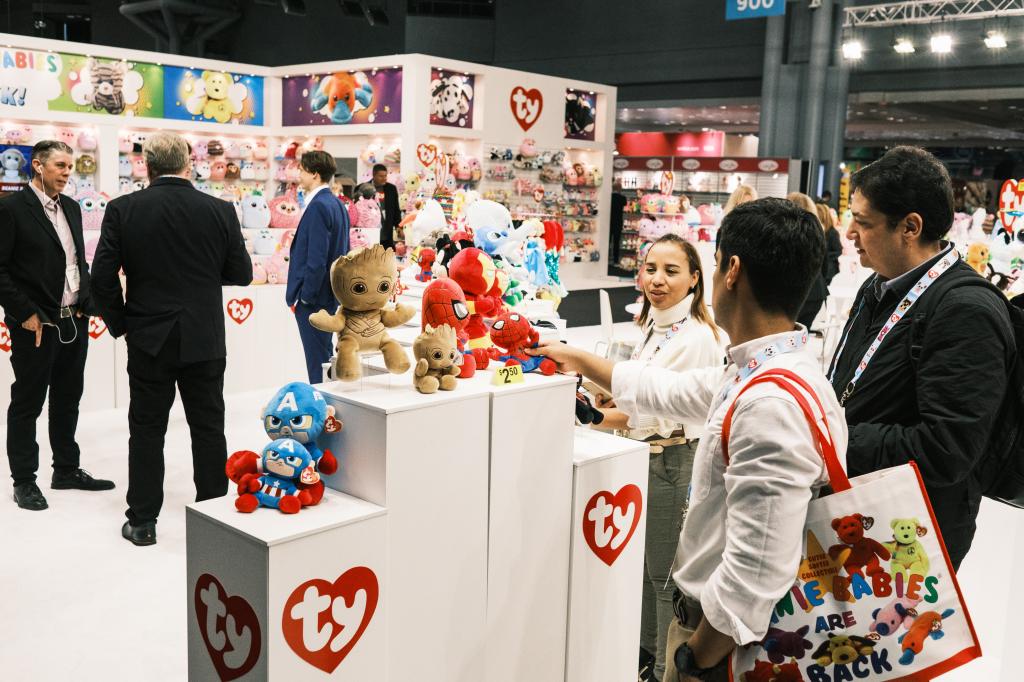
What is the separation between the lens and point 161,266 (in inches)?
136

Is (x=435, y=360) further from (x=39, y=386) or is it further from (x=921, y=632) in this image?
(x=39, y=386)

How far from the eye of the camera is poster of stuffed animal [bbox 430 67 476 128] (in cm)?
1032

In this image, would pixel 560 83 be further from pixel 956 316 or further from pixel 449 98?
pixel 956 316

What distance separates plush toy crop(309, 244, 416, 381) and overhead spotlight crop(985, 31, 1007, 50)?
13.2 meters

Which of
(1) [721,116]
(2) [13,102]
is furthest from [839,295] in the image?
(1) [721,116]

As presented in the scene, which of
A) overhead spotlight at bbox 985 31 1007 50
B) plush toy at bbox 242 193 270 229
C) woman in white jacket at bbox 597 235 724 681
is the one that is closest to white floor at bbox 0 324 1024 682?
woman in white jacket at bbox 597 235 724 681

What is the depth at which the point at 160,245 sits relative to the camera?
11.3 ft

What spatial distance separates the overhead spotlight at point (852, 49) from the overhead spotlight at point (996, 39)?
169 centimetres

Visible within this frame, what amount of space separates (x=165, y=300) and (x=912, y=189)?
8.96 ft

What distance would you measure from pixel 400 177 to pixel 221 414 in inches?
269

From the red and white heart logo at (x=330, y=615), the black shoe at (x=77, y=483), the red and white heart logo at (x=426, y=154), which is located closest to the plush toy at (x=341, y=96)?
the red and white heart logo at (x=426, y=154)

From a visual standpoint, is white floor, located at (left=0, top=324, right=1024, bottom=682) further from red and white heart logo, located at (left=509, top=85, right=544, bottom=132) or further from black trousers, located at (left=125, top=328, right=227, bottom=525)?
red and white heart logo, located at (left=509, top=85, right=544, bottom=132)

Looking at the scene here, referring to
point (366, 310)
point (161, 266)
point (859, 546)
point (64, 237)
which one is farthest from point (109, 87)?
point (859, 546)

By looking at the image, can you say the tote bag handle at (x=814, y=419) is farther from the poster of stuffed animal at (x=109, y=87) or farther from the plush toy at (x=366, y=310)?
the poster of stuffed animal at (x=109, y=87)
